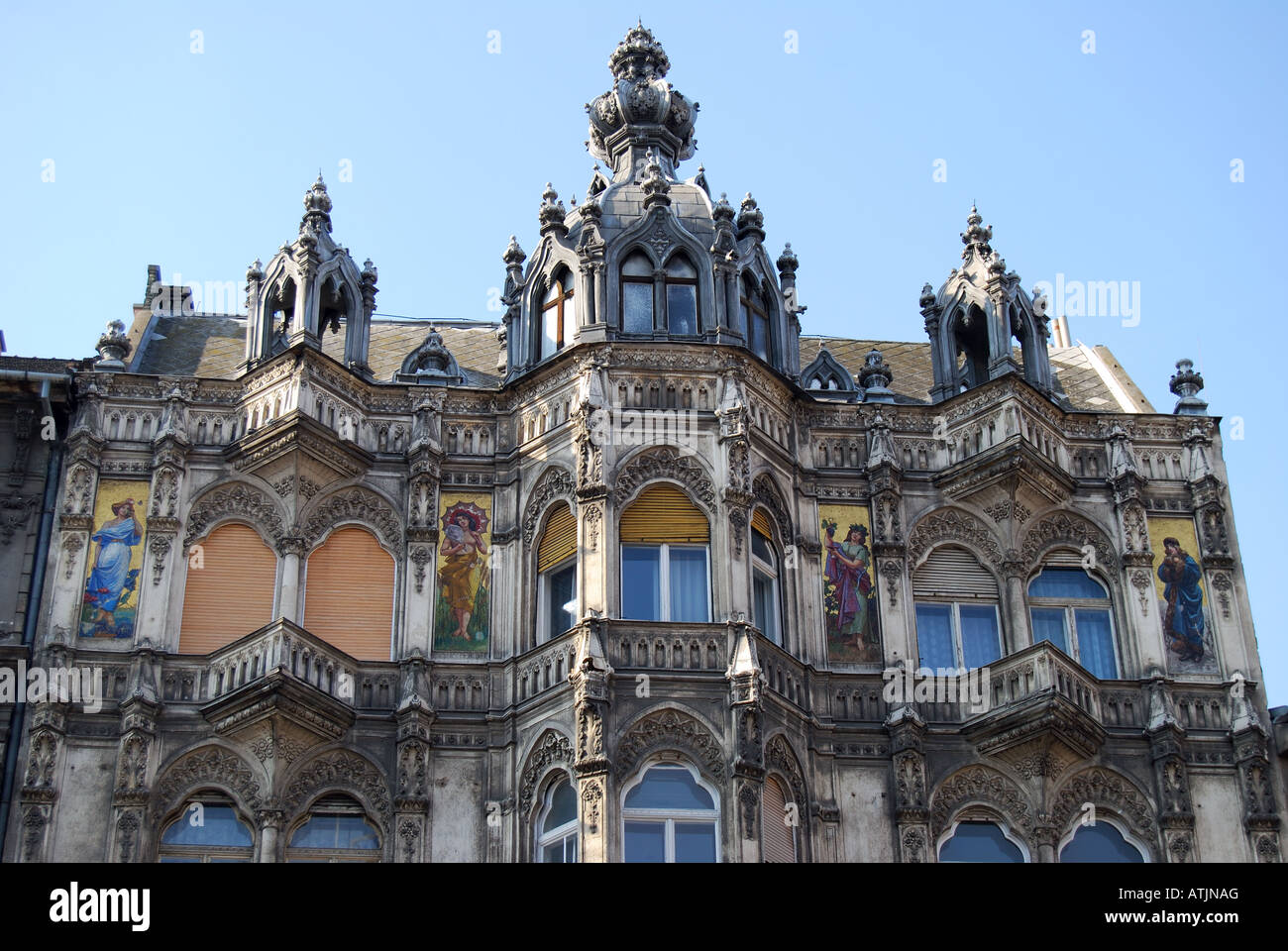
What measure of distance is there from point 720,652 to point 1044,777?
552 cm

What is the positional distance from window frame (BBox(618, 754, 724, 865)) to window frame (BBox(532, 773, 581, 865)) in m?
0.70

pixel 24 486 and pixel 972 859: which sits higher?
pixel 24 486

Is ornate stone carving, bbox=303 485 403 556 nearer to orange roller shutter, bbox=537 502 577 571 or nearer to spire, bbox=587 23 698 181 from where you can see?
orange roller shutter, bbox=537 502 577 571

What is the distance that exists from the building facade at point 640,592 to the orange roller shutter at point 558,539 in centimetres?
12

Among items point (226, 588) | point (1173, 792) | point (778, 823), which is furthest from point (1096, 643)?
point (226, 588)

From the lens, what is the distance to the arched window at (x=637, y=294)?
37.5m

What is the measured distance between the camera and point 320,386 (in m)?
36.8

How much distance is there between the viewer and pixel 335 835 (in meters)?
33.2

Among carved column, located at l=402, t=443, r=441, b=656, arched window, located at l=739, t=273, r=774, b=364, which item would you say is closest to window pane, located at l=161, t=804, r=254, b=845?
carved column, located at l=402, t=443, r=441, b=656

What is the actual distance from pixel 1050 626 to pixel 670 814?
8187 mm

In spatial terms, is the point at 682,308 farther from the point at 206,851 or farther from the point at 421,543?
the point at 206,851
